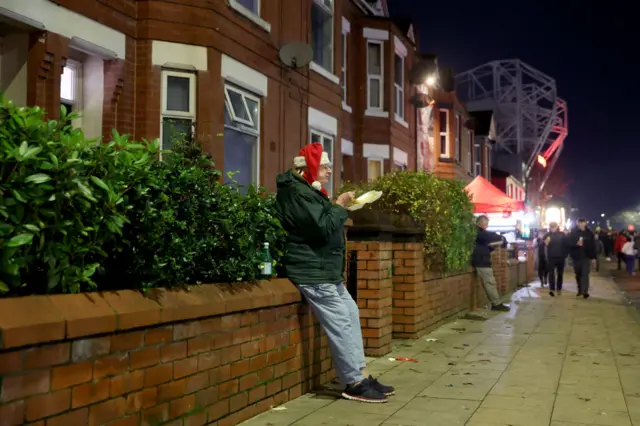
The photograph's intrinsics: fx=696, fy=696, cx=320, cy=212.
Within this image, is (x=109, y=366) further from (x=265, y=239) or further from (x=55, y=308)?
(x=265, y=239)

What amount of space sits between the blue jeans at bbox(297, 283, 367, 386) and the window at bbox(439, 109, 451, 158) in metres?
25.0

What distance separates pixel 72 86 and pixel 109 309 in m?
7.01

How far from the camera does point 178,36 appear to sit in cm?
1055

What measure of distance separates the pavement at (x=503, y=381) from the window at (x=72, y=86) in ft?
18.3

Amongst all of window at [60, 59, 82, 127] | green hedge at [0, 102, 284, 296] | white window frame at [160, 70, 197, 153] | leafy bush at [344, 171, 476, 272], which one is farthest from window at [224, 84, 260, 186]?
green hedge at [0, 102, 284, 296]

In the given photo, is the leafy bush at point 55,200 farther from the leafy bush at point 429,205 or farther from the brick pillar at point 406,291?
the leafy bush at point 429,205

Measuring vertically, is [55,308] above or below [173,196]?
below

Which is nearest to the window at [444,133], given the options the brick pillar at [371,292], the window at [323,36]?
the window at [323,36]

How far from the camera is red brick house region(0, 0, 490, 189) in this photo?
8.70 m

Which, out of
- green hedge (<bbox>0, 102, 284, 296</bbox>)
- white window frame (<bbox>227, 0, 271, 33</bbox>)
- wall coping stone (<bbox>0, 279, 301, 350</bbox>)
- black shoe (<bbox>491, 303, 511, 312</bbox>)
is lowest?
black shoe (<bbox>491, 303, 511, 312</bbox>)

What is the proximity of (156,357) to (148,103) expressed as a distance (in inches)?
269

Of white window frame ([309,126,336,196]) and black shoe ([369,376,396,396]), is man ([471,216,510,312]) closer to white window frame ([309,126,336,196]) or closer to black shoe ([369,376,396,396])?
white window frame ([309,126,336,196])

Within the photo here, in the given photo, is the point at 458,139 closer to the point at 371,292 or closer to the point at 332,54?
the point at 332,54

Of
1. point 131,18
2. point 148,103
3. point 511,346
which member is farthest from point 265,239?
point 131,18
